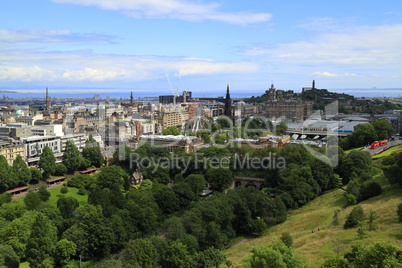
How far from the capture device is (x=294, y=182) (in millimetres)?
40219

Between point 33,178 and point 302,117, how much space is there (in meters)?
93.4

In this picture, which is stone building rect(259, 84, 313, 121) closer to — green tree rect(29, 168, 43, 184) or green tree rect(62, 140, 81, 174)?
green tree rect(62, 140, 81, 174)

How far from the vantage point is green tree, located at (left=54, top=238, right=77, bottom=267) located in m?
26.1

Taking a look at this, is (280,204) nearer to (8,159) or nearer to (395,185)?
(395,185)

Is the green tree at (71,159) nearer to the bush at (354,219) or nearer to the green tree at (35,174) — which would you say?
the green tree at (35,174)

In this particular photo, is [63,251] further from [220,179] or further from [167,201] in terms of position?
[220,179]

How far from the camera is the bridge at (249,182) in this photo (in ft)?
159

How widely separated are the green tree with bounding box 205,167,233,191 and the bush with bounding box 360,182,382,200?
51.9 ft

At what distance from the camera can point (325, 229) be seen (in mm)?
30078

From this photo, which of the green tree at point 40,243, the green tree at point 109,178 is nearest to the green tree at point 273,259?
the green tree at point 40,243

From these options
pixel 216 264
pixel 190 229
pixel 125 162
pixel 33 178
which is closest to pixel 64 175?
pixel 33 178

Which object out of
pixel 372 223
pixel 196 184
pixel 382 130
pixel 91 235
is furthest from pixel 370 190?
pixel 382 130

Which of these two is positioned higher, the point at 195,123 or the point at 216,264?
the point at 195,123

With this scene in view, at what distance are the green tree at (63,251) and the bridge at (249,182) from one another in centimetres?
2664
